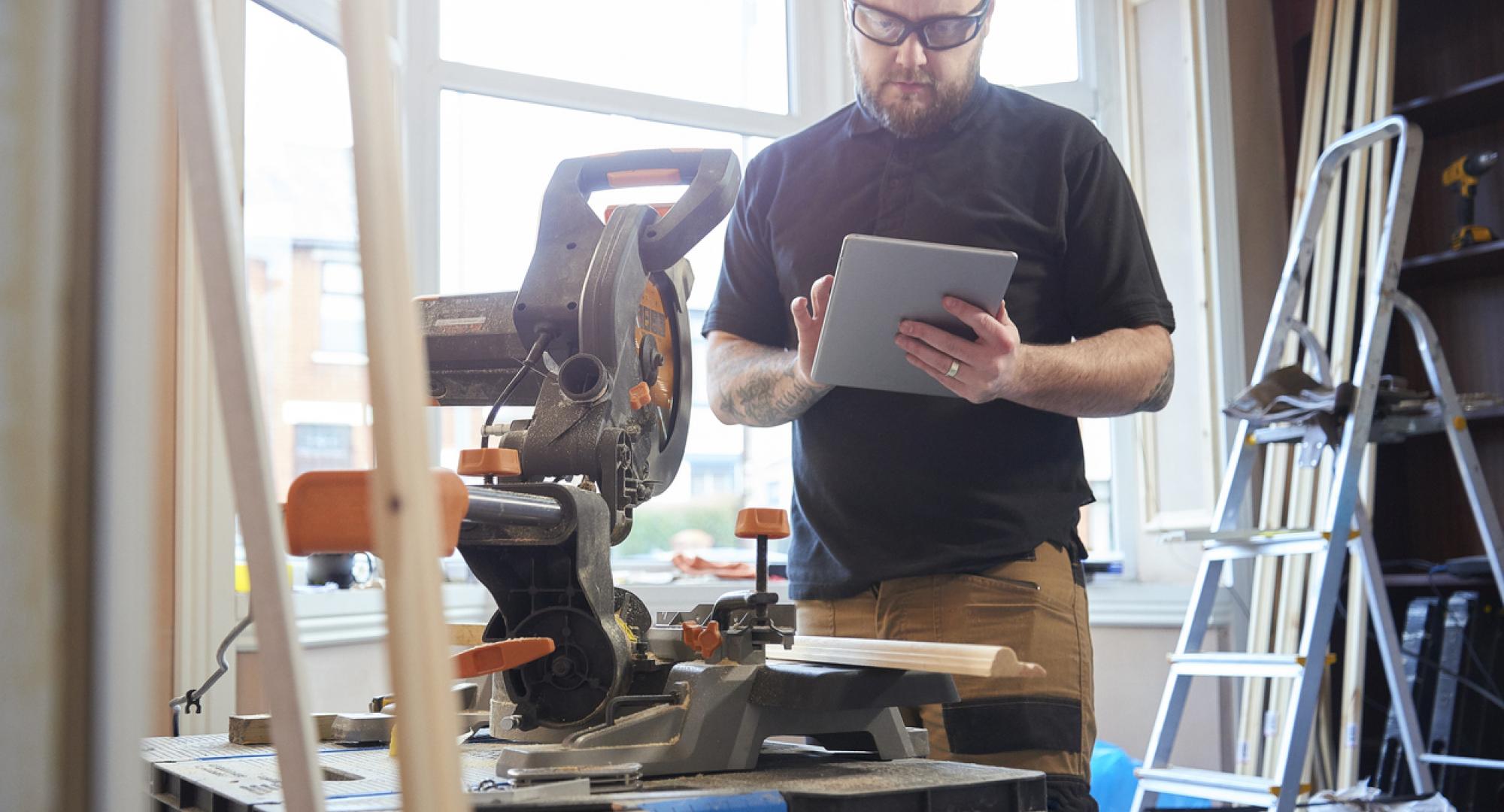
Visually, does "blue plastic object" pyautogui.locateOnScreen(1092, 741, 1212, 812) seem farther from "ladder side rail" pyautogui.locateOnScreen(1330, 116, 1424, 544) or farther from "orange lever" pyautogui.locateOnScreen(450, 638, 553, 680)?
"orange lever" pyautogui.locateOnScreen(450, 638, 553, 680)

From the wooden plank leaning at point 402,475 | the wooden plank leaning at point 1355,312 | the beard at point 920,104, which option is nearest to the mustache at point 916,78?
the beard at point 920,104

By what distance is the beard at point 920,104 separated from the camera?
62.1 inches

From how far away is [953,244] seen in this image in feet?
5.10

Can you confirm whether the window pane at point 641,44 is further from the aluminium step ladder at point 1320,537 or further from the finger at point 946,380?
the finger at point 946,380

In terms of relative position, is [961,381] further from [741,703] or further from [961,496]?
[741,703]

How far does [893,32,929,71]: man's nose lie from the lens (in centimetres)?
156

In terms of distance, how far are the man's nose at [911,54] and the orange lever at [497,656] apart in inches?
38.2

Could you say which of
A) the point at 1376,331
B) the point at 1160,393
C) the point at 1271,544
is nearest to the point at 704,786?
the point at 1160,393

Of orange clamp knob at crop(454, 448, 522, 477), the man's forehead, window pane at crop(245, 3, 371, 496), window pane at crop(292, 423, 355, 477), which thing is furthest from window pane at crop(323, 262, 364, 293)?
orange clamp knob at crop(454, 448, 522, 477)

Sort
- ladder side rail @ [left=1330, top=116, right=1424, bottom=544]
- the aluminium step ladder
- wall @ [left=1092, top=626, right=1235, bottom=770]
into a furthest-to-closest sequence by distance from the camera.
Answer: wall @ [left=1092, top=626, right=1235, bottom=770] < ladder side rail @ [left=1330, top=116, right=1424, bottom=544] < the aluminium step ladder

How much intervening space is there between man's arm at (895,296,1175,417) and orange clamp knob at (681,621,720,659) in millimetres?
468

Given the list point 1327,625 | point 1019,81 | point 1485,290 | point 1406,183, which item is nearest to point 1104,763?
point 1327,625

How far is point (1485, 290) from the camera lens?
3.49 meters

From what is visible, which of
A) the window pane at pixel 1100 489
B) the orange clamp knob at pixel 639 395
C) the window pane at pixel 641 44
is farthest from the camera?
the window pane at pixel 1100 489
